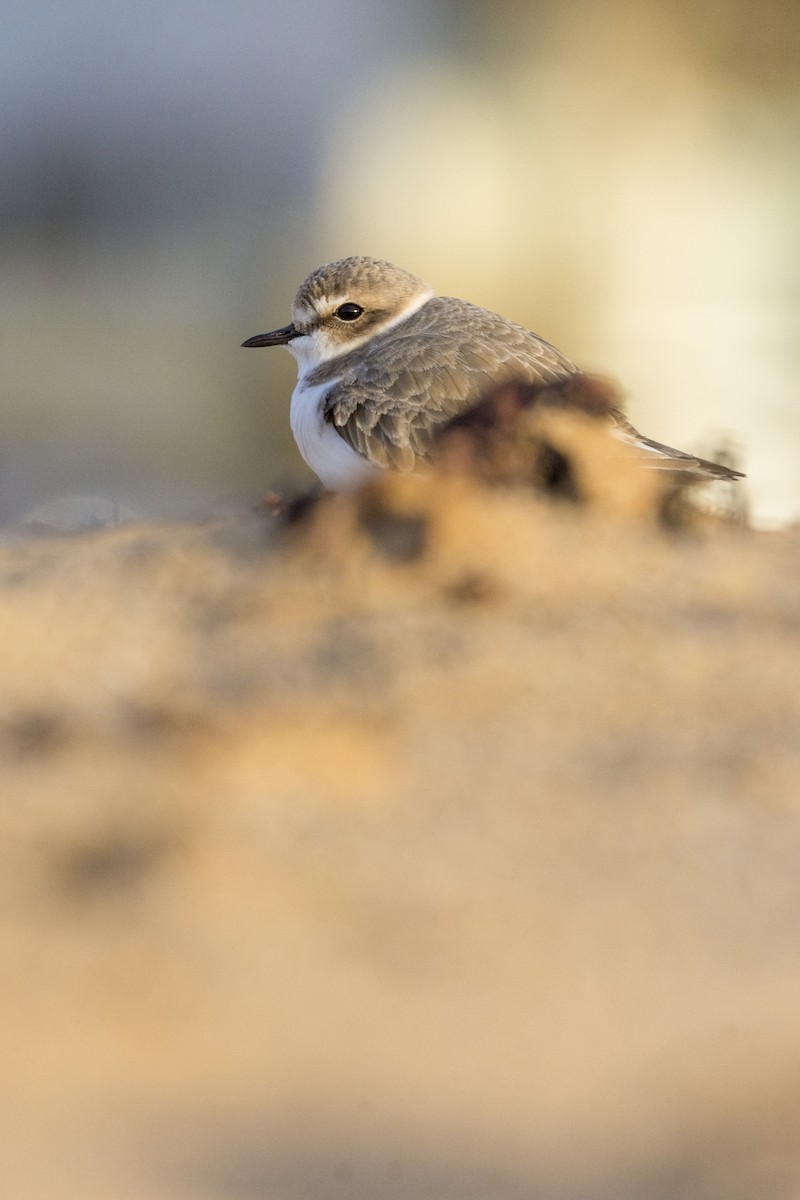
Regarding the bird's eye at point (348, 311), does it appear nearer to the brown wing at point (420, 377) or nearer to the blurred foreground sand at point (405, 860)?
the brown wing at point (420, 377)

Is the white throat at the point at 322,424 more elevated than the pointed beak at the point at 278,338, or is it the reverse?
the pointed beak at the point at 278,338

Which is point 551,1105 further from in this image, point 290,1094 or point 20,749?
point 20,749

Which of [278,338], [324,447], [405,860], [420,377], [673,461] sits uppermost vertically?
[278,338]

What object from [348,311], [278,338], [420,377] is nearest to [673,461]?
[420,377]

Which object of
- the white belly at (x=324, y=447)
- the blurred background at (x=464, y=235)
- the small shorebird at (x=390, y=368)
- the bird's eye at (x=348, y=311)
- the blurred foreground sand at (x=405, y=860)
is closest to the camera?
the blurred foreground sand at (x=405, y=860)

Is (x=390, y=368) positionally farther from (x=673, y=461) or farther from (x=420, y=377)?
(x=673, y=461)

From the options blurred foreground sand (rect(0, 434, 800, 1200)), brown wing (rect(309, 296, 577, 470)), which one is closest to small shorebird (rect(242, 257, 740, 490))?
brown wing (rect(309, 296, 577, 470))

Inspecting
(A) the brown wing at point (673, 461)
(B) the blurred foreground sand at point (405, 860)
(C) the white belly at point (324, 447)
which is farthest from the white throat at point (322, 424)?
(B) the blurred foreground sand at point (405, 860)
